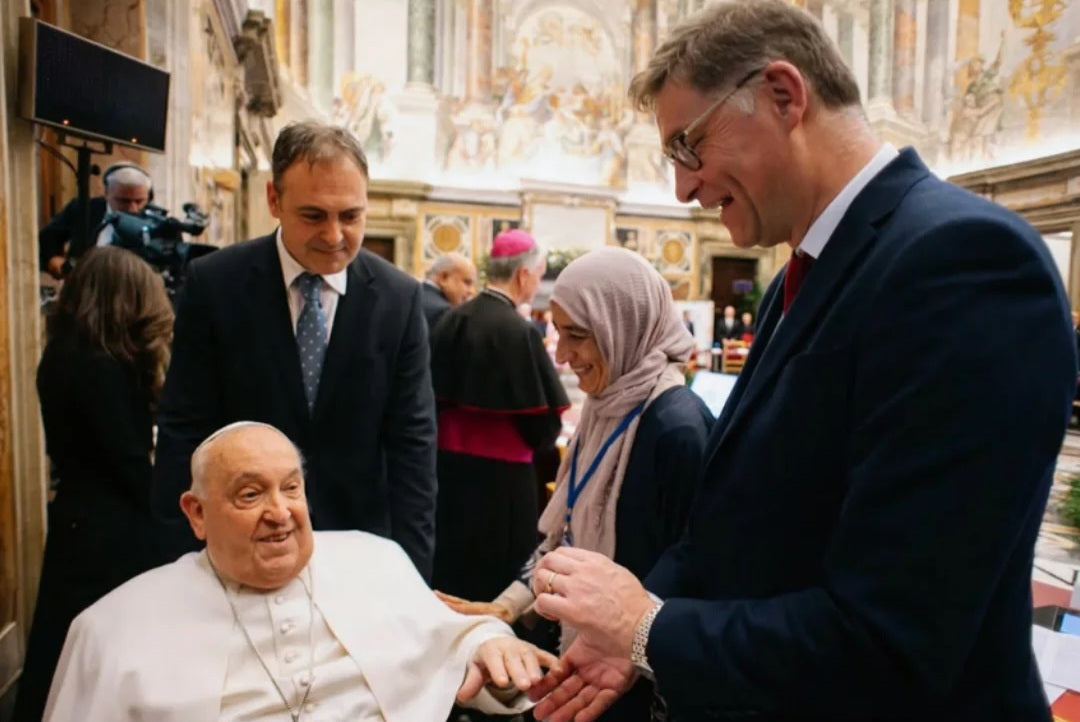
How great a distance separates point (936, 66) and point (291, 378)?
16476 millimetres

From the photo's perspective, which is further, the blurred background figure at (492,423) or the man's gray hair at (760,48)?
the blurred background figure at (492,423)

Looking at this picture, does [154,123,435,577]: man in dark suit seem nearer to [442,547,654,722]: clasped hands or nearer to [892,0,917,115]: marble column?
[442,547,654,722]: clasped hands

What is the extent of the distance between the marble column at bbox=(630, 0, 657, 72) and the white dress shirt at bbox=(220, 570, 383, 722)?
16.6m

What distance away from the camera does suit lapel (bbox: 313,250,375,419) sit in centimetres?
201

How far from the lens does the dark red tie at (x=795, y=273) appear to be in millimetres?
1154

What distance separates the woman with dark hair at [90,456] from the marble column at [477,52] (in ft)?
46.5

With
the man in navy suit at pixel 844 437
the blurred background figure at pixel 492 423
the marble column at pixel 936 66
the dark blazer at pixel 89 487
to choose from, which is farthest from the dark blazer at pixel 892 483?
the marble column at pixel 936 66

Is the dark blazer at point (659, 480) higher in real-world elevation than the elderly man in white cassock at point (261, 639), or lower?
higher

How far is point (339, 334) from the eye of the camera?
2029 mm

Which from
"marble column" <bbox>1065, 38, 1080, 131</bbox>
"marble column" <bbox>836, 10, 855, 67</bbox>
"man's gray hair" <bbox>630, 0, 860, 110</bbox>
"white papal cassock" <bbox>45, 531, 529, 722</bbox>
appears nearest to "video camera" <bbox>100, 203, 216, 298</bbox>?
"white papal cassock" <bbox>45, 531, 529, 722</bbox>

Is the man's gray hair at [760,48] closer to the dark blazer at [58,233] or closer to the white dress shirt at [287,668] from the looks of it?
the white dress shirt at [287,668]

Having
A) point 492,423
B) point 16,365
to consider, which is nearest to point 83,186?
point 16,365

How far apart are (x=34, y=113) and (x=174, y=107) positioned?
208 cm

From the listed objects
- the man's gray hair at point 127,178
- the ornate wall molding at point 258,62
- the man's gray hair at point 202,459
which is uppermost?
the ornate wall molding at point 258,62
